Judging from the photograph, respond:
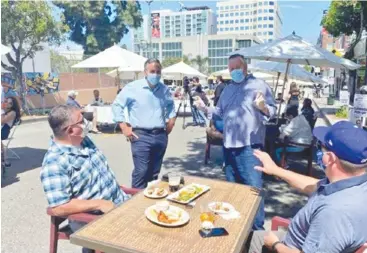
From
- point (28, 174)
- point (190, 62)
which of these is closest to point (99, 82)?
point (28, 174)

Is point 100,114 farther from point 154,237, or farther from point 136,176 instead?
point 154,237

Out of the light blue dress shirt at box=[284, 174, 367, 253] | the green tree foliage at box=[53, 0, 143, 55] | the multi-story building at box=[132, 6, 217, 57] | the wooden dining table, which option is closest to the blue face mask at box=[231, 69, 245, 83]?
the wooden dining table

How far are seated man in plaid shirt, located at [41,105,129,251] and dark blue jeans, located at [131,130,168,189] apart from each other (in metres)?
1.12

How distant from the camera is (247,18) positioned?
151750 millimetres

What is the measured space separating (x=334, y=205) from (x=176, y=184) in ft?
4.81

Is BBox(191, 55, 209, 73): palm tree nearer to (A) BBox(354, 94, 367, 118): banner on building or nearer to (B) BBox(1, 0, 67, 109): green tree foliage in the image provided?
(B) BBox(1, 0, 67, 109): green tree foliage

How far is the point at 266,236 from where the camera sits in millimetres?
2406

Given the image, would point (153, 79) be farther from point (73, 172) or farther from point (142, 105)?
point (73, 172)

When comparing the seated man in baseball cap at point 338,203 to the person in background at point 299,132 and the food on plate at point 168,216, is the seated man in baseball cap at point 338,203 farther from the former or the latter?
the person in background at point 299,132

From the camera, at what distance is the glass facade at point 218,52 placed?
9806cm

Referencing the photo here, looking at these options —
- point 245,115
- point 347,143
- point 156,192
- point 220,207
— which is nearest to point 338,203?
point 347,143

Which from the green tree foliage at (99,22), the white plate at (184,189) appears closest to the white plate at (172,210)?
the white plate at (184,189)

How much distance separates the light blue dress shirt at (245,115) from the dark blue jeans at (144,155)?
0.90 metres

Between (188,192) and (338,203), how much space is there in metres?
1.32
